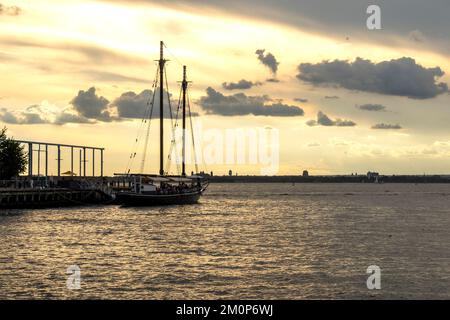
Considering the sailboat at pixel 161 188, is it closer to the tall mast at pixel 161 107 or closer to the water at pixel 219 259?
the tall mast at pixel 161 107

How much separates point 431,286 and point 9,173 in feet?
362

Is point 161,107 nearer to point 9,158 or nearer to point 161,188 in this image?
point 161,188

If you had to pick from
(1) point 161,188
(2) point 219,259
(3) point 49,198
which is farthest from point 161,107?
(2) point 219,259

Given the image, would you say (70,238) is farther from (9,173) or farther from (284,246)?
(9,173)

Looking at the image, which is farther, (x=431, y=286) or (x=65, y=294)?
(x=431, y=286)

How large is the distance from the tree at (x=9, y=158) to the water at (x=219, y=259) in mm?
51248

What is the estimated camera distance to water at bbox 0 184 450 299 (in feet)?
114

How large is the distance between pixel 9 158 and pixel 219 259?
94528 mm

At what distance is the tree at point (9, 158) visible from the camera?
130375 millimetres

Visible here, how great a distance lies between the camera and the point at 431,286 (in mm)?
36562

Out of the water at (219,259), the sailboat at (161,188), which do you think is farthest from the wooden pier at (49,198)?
the water at (219,259)

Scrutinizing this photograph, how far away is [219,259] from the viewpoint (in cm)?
4734

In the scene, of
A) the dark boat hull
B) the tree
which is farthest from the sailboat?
the tree
